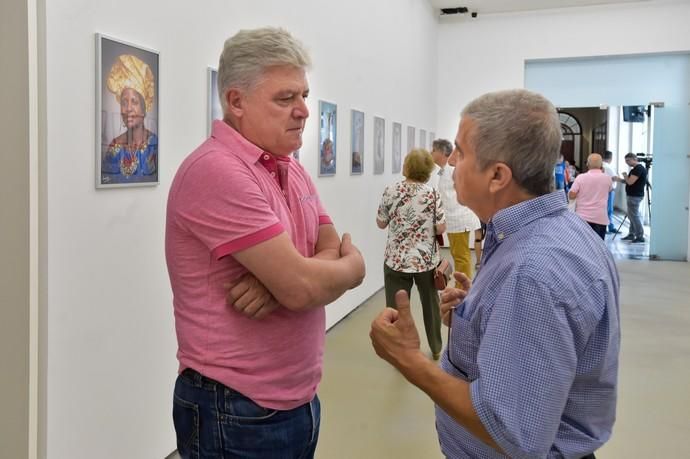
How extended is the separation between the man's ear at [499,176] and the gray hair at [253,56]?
60cm

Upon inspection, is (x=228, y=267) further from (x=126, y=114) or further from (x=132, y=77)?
(x=132, y=77)

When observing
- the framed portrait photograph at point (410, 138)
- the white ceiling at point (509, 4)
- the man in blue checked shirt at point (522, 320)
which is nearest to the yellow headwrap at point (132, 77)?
the man in blue checked shirt at point (522, 320)

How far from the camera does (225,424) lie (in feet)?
5.00

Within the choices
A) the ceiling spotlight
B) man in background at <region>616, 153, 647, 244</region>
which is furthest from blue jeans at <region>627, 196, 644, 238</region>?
the ceiling spotlight

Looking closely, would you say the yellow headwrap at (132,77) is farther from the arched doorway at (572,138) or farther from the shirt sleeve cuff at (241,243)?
the arched doorway at (572,138)

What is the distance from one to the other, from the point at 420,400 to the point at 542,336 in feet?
10.8

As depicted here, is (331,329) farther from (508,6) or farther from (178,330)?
(508,6)

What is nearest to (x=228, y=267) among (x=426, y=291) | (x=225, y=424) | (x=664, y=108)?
(x=225, y=424)

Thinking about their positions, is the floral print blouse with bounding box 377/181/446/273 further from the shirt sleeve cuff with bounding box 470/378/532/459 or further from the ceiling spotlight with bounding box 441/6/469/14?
the ceiling spotlight with bounding box 441/6/469/14

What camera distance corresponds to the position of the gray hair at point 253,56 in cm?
154

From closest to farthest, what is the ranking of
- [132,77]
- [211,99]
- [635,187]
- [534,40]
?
[132,77]
[211,99]
[534,40]
[635,187]

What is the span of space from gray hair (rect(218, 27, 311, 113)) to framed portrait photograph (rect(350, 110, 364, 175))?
527 cm

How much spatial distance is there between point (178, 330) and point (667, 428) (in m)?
3.68

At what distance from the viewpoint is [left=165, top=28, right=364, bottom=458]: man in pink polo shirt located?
146cm
